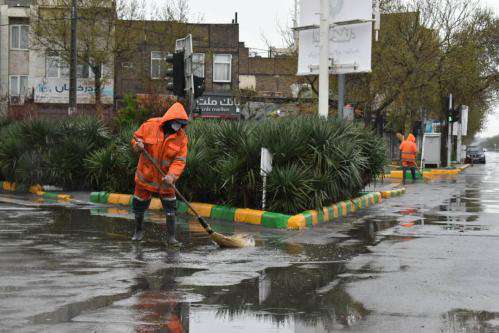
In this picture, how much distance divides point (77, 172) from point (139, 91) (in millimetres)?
28168

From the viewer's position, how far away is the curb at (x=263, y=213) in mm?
12273

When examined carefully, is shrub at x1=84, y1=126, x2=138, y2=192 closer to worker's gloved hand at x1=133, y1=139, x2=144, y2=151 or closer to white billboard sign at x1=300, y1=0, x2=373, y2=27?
worker's gloved hand at x1=133, y1=139, x2=144, y2=151

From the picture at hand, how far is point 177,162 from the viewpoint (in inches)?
384

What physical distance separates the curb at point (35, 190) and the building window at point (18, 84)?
2764 centimetres

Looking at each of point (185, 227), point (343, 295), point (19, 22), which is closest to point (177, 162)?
point (185, 227)

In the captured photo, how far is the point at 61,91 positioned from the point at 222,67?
1017 cm

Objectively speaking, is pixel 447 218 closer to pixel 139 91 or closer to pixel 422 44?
pixel 422 44

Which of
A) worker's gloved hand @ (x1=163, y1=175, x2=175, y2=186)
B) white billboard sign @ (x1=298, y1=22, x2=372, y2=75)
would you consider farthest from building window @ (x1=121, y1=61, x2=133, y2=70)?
worker's gloved hand @ (x1=163, y1=175, x2=175, y2=186)

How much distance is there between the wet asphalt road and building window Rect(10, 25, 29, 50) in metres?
36.9

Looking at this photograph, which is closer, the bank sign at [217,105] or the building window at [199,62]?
the building window at [199,62]

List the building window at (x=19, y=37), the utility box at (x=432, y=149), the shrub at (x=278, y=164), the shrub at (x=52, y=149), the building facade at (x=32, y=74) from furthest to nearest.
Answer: the building window at (x=19, y=37)
the building facade at (x=32, y=74)
the utility box at (x=432, y=149)
the shrub at (x=52, y=149)
the shrub at (x=278, y=164)

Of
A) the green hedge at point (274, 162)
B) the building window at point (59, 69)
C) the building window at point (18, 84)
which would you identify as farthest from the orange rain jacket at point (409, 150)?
the building window at point (18, 84)

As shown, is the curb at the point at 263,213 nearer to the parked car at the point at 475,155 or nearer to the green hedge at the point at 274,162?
the green hedge at the point at 274,162

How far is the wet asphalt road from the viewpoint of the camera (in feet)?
19.4
